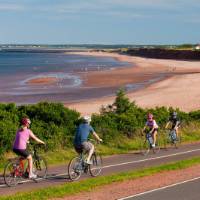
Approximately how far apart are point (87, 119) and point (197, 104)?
108ft

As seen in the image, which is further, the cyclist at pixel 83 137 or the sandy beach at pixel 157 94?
the sandy beach at pixel 157 94

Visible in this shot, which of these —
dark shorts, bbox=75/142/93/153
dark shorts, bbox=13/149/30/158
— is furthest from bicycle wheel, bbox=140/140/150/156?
dark shorts, bbox=13/149/30/158

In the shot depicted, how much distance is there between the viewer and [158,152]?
2295cm

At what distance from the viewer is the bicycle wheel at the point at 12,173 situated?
14430mm

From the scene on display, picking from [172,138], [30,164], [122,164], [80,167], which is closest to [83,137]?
[80,167]

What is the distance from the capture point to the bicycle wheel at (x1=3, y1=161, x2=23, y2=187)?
14.4m

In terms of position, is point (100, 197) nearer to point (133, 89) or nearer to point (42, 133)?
point (42, 133)

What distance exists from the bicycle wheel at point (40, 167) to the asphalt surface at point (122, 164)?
0.22m

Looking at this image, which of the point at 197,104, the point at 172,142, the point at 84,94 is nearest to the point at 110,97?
the point at 84,94

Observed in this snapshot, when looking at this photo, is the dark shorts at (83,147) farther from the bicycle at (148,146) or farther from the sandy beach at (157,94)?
the sandy beach at (157,94)

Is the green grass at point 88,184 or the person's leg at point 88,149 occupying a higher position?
the person's leg at point 88,149

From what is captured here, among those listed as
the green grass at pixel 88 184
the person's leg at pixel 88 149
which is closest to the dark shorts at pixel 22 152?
the green grass at pixel 88 184

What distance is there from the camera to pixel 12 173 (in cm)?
1441

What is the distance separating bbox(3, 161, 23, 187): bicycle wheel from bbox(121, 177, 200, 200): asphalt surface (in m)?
3.09
